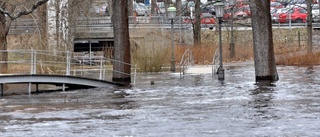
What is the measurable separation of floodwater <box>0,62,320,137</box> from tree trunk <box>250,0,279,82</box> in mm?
916

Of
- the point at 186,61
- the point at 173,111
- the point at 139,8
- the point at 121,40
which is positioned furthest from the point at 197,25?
the point at 173,111

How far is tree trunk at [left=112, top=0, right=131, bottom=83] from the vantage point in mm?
32125

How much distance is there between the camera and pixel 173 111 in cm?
2133

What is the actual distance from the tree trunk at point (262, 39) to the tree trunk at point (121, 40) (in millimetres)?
5666

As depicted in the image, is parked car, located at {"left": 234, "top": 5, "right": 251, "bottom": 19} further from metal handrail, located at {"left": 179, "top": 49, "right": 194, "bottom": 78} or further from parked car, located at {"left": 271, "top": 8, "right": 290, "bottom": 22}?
metal handrail, located at {"left": 179, "top": 49, "right": 194, "bottom": 78}

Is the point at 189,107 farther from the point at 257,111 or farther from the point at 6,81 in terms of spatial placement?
the point at 6,81

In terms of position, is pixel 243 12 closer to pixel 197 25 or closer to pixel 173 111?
pixel 197 25

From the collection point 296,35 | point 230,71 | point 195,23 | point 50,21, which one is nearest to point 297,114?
point 230,71

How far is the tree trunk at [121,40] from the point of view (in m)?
32.1

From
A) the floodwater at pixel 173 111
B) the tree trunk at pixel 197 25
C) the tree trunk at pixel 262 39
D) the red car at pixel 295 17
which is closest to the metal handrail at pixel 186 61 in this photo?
the floodwater at pixel 173 111

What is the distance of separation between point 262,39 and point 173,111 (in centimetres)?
1073

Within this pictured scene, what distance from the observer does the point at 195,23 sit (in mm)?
54375

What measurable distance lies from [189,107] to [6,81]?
8103 mm

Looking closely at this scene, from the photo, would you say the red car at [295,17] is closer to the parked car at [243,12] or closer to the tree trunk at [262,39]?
the parked car at [243,12]
